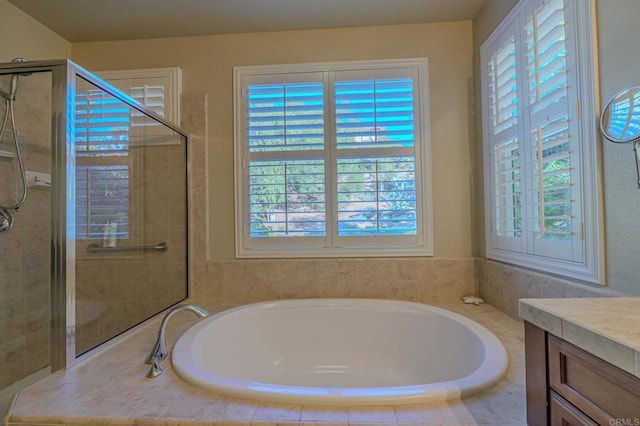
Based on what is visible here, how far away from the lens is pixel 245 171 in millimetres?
2334

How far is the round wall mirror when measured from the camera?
3.25 feet

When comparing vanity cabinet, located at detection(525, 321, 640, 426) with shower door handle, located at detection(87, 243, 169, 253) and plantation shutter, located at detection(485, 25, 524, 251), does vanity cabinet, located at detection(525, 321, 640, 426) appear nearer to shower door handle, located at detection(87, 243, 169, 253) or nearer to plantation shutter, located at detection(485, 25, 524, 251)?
plantation shutter, located at detection(485, 25, 524, 251)

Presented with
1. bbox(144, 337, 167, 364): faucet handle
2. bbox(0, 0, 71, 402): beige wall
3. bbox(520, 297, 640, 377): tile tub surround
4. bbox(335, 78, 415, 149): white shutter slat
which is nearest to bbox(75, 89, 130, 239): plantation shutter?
bbox(0, 0, 71, 402): beige wall

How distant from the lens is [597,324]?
0.65m

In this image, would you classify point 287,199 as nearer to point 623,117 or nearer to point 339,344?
point 339,344

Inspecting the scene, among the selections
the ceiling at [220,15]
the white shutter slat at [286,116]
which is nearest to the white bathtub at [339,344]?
the white shutter slat at [286,116]

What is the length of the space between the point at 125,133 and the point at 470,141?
2411mm

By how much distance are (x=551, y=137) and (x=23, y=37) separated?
10.6 ft

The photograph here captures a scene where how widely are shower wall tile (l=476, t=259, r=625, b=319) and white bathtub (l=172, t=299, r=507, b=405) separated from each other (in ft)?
1.12

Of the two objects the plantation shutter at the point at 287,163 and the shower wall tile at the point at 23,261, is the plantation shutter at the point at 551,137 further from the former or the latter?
the shower wall tile at the point at 23,261

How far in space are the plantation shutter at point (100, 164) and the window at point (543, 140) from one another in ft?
7.23

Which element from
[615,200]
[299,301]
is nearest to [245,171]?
[299,301]

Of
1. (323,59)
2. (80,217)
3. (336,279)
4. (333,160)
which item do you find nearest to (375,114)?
(333,160)

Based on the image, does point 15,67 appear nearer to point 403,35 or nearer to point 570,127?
point 403,35
